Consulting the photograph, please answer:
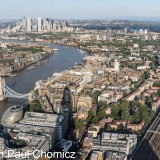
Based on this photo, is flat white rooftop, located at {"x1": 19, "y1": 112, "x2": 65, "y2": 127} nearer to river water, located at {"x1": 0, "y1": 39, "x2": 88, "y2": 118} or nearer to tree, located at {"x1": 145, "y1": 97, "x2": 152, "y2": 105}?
river water, located at {"x1": 0, "y1": 39, "x2": 88, "y2": 118}

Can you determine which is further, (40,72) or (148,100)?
(40,72)

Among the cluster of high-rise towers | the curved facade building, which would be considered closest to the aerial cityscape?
the curved facade building

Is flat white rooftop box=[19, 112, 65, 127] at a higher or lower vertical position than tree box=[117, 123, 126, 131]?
higher

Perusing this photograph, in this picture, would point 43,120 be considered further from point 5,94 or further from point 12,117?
point 5,94

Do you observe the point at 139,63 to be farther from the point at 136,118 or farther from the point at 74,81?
the point at 136,118

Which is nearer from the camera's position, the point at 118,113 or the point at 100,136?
the point at 100,136

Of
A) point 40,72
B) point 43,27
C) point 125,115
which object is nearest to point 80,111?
point 125,115

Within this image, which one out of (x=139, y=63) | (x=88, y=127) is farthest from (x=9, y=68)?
(x=88, y=127)

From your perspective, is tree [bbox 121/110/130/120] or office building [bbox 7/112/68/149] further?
tree [bbox 121/110/130/120]
